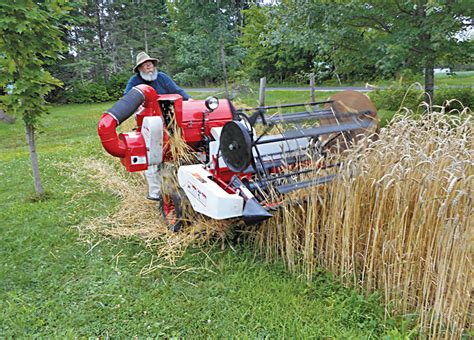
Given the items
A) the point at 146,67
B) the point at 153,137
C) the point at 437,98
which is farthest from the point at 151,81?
the point at 437,98

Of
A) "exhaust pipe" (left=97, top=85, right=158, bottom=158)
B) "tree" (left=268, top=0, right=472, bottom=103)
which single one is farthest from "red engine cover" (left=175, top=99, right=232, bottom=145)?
"tree" (left=268, top=0, right=472, bottom=103)

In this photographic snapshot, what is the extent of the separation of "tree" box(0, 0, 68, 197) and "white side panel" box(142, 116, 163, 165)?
5.98 feet

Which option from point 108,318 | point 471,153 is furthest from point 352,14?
point 108,318

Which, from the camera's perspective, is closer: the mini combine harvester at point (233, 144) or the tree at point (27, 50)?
the mini combine harvester at point (233, 144)

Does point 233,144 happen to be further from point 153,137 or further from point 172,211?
point 172,211

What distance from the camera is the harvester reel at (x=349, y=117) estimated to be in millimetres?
3521

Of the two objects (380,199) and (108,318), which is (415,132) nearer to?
(380,199)

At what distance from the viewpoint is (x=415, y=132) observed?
9.69ft

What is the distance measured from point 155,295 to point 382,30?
5.74m

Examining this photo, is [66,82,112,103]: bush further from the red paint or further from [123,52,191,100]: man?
the red paint

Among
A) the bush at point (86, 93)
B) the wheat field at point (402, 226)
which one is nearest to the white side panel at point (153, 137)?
the wheat field at point (402, 226)

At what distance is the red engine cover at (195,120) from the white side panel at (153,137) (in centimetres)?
19

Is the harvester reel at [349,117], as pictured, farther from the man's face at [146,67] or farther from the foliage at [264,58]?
the foliage at [264,58]

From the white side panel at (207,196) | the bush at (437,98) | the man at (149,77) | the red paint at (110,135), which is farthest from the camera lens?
the bush at (437,98)
